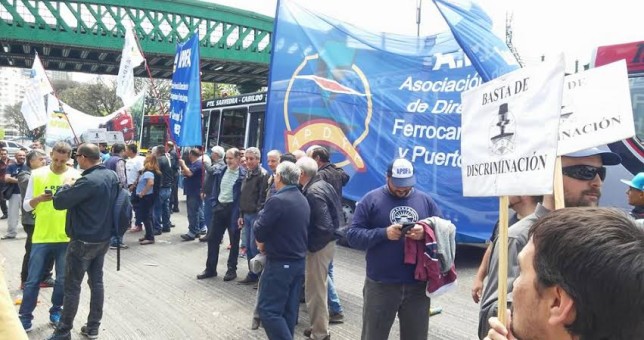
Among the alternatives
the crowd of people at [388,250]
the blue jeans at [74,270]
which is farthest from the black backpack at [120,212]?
the blue jeans at [74,270]

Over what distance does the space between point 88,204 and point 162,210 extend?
19.6 ft

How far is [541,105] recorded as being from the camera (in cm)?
205

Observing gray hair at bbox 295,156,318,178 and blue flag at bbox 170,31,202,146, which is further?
blue flag at bbox 170,31,202,146

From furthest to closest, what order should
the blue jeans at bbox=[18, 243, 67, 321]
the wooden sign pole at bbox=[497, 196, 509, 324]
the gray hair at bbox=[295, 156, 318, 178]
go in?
1. the gray hair at bbox=[295, 156, 318, 178]
2. the blue jeans at bbox=[18, 243, 67, 321]
3. the wooden sign pole at bbox=[497, 196, 509, 324]

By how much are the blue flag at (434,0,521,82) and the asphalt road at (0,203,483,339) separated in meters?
2.75

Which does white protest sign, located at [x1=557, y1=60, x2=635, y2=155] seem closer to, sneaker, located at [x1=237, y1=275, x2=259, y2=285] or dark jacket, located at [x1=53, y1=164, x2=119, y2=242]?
dark jacket, located at [x1=53, y1=164, x2=119, y2=242]

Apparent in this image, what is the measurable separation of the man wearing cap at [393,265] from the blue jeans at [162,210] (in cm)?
702

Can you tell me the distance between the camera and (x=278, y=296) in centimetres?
413

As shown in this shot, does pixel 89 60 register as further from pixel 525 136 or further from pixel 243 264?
pixel 525 136

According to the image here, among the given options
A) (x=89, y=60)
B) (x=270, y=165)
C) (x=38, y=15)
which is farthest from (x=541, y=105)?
(x=89, y=60)

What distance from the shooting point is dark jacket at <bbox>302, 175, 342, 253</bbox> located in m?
4.81

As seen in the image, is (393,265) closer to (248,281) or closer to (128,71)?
Answer: (248,281)

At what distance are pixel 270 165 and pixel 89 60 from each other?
28393 millimetres

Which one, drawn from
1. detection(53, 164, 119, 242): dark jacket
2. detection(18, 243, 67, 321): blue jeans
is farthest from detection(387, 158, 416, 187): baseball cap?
detection(18, 243, 67, 321): blue jeans
